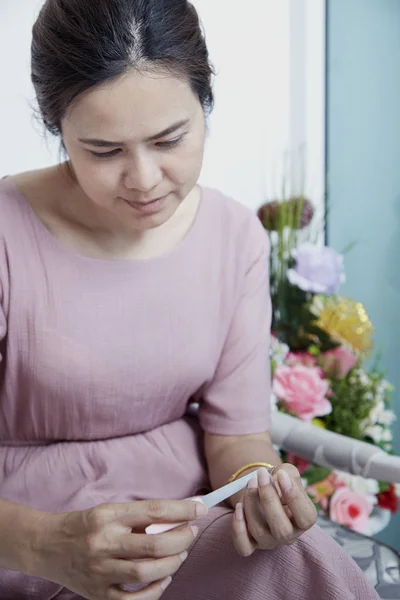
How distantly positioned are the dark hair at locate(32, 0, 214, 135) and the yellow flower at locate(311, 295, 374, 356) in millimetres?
871

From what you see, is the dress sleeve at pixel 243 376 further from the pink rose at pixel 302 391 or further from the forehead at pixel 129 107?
the pink rose at pixel 302 391

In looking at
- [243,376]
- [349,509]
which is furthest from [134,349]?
[349,509]

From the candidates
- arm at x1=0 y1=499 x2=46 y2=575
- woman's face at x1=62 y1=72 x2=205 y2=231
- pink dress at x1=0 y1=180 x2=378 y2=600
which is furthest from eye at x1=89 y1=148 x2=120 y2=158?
arm at x1=0 y1=499 x2=46 y2=575

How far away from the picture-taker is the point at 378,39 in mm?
2156

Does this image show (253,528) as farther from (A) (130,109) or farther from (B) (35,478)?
(A) (130,109)

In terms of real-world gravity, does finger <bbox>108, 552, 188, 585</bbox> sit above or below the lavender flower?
below

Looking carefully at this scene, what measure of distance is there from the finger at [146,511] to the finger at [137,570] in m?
0.04

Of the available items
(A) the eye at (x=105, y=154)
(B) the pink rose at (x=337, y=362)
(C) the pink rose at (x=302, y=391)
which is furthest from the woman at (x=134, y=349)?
(B) the pink rose at (x=337, y=362)

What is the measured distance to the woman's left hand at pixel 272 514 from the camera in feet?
2.94

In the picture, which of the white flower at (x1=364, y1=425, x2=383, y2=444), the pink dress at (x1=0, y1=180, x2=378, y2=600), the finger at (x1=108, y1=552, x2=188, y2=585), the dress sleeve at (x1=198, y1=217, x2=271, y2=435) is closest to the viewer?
the finger at (x1=108, y1=552, x2=188, y2=585)

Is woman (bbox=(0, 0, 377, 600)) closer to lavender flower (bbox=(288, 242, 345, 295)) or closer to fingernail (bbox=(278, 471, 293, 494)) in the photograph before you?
fingernail (bbox=(278, 471, 293, 494))

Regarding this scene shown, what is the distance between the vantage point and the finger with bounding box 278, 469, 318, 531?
35.3 inches

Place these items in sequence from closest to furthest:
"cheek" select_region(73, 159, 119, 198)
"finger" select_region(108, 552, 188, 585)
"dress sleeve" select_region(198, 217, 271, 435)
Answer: "finger" select_region(108, 552, 188, 585) → "cheek" select_region(73, 159, 119, 198) → "dress sleeve" select_region(198, 217, 271, 435)

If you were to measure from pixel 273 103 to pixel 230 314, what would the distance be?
3.37ft
